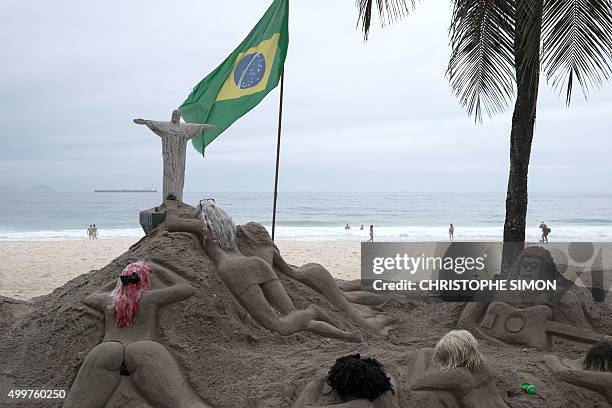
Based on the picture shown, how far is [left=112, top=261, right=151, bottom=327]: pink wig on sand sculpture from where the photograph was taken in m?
5.30

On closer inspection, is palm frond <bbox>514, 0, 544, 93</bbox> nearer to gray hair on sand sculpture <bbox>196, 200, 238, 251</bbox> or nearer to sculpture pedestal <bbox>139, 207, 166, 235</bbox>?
gray hair on sand sculpture <bbox>196, 200, 238, 251</bbox>

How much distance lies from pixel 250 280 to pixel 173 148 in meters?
2.42

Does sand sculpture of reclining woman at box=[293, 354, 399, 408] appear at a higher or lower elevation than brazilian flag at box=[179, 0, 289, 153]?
lower

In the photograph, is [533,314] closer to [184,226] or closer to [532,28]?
[532,28]

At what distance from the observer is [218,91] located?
991cm

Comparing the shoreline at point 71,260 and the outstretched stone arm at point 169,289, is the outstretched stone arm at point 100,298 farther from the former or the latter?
the shoreline at point 71,260

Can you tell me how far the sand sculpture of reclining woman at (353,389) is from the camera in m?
4.23

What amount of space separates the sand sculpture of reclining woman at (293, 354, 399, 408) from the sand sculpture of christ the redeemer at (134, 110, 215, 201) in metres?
3.88

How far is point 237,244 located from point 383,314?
7.60ft

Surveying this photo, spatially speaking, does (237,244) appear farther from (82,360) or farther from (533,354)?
(533,354)

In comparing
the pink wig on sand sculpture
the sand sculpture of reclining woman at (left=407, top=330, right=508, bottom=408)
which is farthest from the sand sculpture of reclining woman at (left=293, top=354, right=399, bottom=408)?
the pink wig on sand sculpture

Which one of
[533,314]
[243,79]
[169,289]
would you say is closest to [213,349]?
[169,289]

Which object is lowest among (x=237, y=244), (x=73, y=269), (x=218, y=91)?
(x=73, y=269)

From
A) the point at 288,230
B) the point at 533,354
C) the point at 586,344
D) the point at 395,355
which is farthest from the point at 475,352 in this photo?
the point at 288,230
